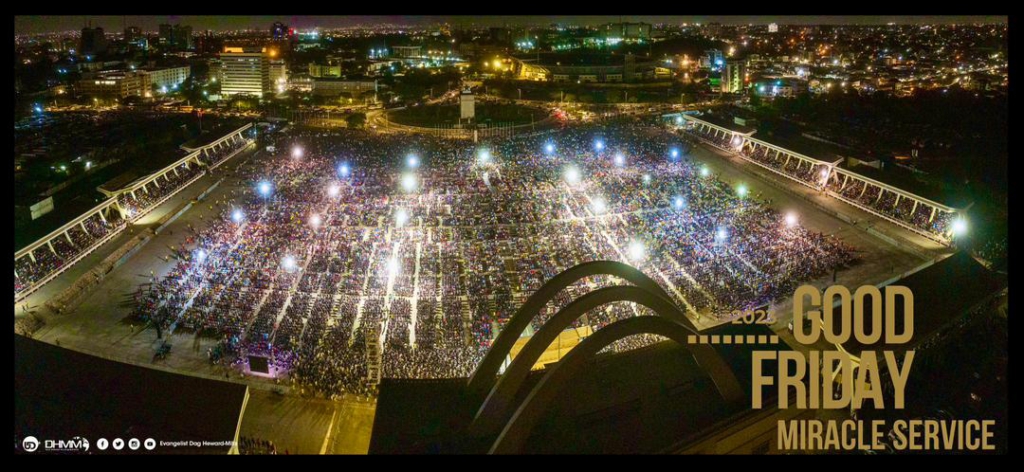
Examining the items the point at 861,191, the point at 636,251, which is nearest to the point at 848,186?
the point at 861,191

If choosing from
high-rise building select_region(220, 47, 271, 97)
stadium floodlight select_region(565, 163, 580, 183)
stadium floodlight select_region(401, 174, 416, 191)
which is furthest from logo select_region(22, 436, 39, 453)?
high-rise building select_region(220, 47, 271, 97)

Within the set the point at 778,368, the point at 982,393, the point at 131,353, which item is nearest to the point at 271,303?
the point at 131,353

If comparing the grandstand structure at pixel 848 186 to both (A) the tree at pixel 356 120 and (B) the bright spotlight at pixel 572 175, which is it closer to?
(B) the bright spotlight at pixel 572 175

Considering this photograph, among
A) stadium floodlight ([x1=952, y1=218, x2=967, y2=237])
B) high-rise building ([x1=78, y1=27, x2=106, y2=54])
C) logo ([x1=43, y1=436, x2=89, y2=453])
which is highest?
high-rise building ([x1=78, y1=27, x2=106, y2=54])

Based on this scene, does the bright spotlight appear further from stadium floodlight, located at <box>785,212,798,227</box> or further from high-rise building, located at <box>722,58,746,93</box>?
high-rise building, located at <box>722,58,746,93</box>

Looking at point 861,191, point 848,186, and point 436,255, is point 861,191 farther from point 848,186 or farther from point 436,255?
point 436,255
